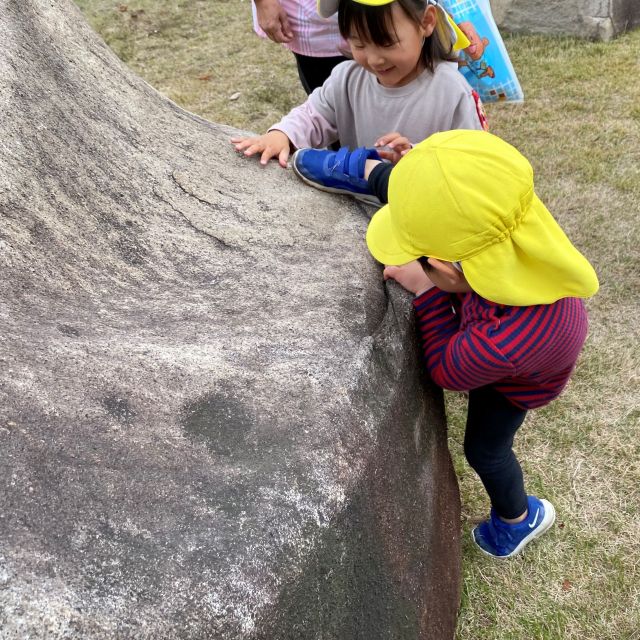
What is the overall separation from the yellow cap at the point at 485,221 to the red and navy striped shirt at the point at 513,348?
62mm

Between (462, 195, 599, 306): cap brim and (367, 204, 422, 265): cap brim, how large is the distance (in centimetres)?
14

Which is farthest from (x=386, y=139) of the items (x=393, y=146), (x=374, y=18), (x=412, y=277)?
(x=412, y=277)

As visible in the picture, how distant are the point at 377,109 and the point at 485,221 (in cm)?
89

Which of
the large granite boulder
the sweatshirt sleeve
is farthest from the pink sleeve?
the sweatshirt sleeve

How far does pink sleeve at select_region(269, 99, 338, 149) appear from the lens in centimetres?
210

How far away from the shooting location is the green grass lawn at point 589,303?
1.76 m

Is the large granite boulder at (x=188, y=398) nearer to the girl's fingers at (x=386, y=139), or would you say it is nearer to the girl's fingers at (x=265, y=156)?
the girl's fingers at (x=265, y=156)

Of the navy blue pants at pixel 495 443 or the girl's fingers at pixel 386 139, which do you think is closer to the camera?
the navy blue pants at pixel 495 443

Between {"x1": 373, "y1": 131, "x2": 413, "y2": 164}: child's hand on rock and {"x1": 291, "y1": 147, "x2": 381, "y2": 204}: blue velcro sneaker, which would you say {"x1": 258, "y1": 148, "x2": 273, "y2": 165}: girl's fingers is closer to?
{"x1": 291, "y1": 147, "x2": 381, "y2": 204}: blue velcro sneaker

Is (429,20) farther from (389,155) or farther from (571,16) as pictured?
(571,16)

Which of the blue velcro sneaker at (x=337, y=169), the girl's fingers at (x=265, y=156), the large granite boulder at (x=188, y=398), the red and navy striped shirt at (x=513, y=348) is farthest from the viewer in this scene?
the girl's fingers at (x=265, y=156)

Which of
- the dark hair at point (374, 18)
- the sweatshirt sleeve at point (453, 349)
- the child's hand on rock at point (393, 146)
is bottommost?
the sweatshirt sleeve at point (453, 349)

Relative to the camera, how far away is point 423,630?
53.4 inches

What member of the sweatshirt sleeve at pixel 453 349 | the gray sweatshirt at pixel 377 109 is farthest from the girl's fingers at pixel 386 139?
the sweatshirt sleeve at pixel 453 349
